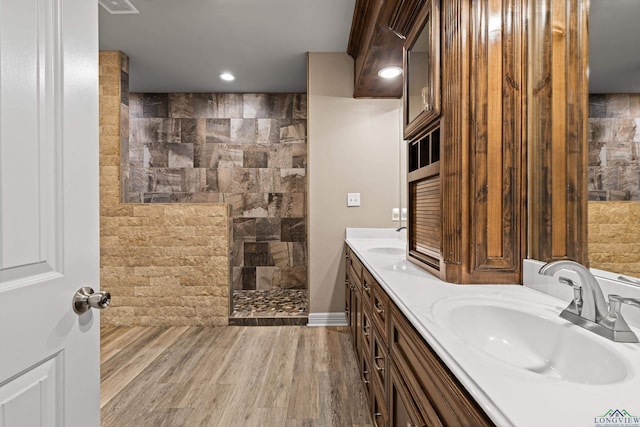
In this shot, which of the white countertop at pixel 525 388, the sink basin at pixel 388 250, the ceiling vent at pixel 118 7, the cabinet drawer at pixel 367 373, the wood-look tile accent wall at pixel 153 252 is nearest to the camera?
the white countertop at pixel 525 388

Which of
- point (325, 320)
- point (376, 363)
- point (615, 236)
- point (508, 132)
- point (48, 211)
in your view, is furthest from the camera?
point (325, 320)

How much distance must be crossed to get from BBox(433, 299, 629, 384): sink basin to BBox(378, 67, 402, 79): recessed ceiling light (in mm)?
2208

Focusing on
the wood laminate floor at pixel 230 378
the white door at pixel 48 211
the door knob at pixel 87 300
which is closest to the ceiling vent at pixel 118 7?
the white door at pixel 48 211

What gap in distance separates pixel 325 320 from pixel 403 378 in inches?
90.8

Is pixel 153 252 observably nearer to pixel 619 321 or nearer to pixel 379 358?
pixel 379 358

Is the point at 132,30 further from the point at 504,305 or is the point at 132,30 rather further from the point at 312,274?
the point at 504,305

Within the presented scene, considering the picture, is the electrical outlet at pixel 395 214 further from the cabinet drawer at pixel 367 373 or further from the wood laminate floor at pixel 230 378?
the cabinet drawer at pixel 367 373

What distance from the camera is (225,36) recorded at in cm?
296

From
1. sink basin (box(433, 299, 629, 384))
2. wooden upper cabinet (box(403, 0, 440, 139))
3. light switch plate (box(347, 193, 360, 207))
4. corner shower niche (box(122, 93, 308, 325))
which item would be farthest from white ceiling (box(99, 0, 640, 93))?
sink basin (box(433, 299, 629, 384))

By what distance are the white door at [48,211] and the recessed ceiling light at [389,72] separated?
227cm

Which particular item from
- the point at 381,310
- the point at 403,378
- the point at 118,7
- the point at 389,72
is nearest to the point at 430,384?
the point at 403,378

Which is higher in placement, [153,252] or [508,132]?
[508,132]

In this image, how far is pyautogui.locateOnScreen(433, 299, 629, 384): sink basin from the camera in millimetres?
720

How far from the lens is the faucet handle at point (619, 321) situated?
74cm
